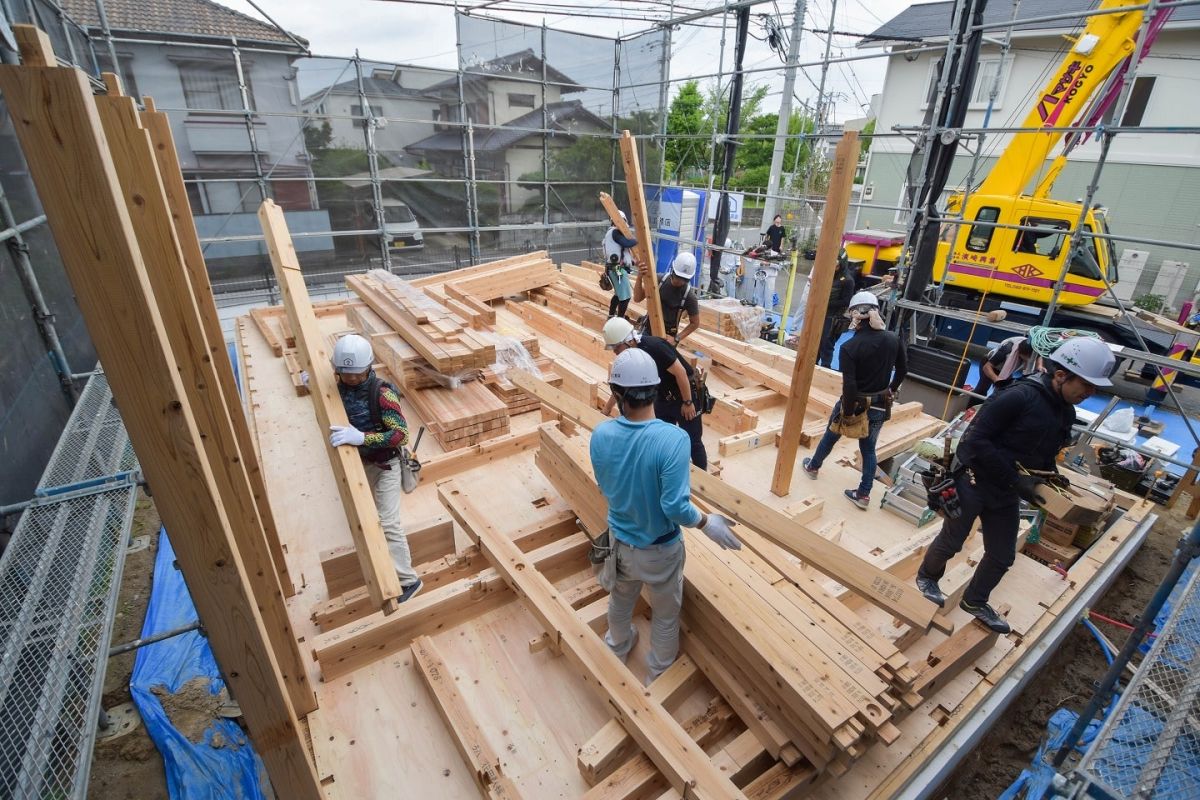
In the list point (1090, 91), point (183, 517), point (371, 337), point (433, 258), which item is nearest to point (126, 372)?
point (183, 517)

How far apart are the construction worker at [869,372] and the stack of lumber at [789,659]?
199 centimetres

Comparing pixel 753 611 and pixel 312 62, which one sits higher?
pixel 312 62

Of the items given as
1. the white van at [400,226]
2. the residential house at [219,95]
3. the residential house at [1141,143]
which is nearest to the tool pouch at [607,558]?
the white van at [400,226]

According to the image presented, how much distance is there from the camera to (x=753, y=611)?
121 inches

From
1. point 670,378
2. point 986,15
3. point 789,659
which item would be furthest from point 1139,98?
point 789,659

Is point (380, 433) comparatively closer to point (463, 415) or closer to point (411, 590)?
point (411, 590)

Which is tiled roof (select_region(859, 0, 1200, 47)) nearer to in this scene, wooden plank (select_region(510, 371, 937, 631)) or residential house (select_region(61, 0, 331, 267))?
residential house (select_region(61, 0, 331, 267))

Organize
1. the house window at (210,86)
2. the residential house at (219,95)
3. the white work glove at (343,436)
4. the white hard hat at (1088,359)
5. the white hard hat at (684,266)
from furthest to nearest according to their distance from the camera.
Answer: the house window at (210,86) < the residential house at (219,95) < the white hard hat at (684,266) < the white work glove at (343,436) < the white hard hat at (1088,359)

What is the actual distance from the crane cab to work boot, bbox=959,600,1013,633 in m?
6.36

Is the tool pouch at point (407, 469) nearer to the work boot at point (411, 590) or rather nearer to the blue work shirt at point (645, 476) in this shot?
the work boot at point (411, 590)

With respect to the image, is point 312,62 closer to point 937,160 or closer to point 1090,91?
point 937,160

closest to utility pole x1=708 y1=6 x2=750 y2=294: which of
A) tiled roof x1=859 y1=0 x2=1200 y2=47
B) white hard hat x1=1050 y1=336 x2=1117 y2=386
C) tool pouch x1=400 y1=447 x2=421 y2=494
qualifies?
tiled roof x1=859 y1=0 x2=1200 y2=47

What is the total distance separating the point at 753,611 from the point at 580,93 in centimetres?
1319

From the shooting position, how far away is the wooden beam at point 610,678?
8.32ft
